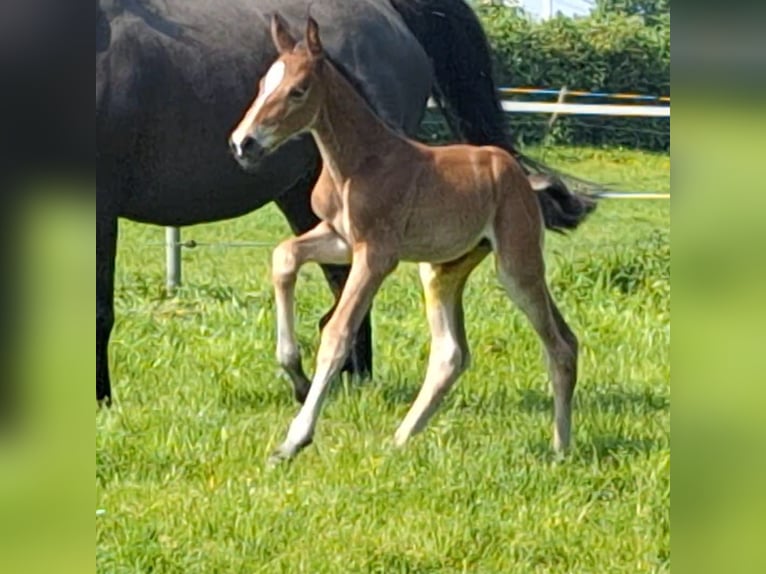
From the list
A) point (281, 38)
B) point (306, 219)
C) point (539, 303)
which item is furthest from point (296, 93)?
point (539, 303)

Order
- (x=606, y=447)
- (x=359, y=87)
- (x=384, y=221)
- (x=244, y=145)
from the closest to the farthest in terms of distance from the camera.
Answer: (x=244, y=145) < (x=384, y=221) < (x=359, y=87) < (x=606, y=447)

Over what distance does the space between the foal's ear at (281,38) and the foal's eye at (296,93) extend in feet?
0.35

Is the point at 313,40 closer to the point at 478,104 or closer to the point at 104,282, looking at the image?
the point at 478,104

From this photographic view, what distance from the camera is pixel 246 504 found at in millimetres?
3375

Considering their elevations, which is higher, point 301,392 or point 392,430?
point 301,392

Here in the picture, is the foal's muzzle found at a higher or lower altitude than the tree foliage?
lower

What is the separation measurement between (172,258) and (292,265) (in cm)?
39

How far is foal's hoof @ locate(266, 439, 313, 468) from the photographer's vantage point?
3.45m

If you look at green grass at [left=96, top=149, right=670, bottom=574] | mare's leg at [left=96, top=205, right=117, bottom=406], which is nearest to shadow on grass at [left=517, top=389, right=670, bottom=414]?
green grass at [left=96, top=149, right=670, bottom=574]

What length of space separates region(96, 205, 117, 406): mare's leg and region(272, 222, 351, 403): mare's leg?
0.41 meters

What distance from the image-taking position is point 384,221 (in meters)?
3.43

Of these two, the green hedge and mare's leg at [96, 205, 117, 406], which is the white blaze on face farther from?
the green hedge
